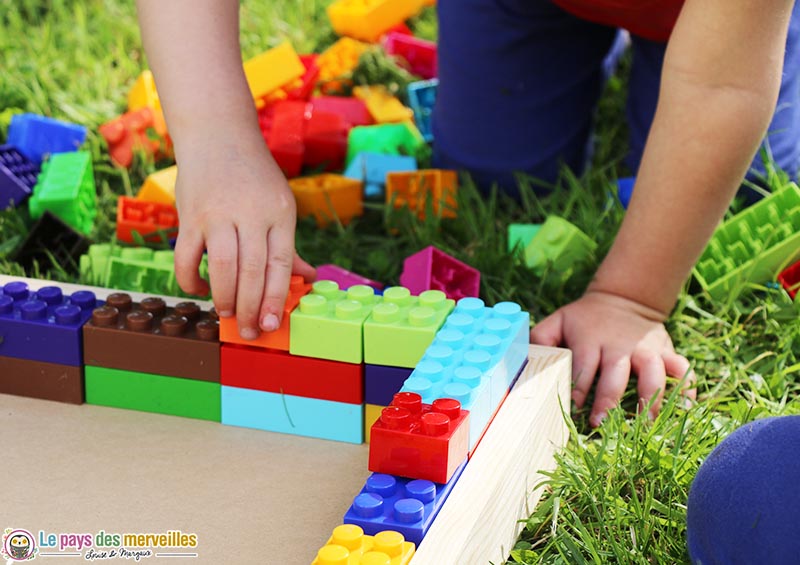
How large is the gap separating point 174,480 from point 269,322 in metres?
0.16

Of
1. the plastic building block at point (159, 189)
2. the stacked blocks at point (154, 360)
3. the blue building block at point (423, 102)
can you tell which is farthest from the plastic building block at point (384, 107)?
the stacked blocks at point (154, 360)

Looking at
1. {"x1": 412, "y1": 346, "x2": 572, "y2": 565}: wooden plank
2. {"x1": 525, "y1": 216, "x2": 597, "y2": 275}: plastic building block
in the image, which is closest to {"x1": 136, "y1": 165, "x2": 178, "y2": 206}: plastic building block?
{"x1": 525, "y1": 216, "x2": 597, "y2": 275}: plastic building block

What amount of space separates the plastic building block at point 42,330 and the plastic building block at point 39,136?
1.96ft

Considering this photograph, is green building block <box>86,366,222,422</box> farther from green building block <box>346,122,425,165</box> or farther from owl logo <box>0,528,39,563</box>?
green building block <box>346,122,425,165</box>

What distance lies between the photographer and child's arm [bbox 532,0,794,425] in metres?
1.03

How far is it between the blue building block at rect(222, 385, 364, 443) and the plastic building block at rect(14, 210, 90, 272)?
419 mm

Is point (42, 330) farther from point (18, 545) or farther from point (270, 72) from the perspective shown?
point (270, 72)

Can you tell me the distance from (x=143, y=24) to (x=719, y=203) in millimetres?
647

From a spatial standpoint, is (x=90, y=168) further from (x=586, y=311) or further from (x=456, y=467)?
(x=456, y=467)

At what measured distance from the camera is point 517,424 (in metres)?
0.91

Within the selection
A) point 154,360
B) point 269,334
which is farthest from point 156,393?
point 269,334

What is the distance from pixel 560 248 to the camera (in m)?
1.34

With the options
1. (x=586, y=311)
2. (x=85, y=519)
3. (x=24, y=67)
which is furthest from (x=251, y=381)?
(x=24, y=67)

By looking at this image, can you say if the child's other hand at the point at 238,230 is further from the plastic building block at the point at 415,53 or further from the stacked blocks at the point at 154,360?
the plastic building block at the point at 415,53
